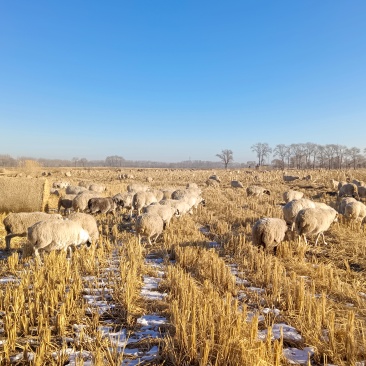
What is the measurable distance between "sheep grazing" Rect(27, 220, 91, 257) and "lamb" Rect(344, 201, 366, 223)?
414 inches

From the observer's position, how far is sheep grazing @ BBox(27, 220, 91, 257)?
616cm

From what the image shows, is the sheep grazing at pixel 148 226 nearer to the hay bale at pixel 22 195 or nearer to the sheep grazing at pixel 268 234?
the sheep grazing at pixel 268 234

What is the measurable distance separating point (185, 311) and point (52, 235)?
4305 millimetres

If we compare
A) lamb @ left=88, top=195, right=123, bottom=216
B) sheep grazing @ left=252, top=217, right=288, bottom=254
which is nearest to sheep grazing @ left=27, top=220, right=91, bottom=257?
sheep grazing @ left=252, top=217, right=288, bottom=254

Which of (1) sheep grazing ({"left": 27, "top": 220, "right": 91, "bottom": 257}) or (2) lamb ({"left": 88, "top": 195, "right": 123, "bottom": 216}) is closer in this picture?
(1) sheep grazing ({"left": 27, "top": 220, "right": 91, "bottom": 257})

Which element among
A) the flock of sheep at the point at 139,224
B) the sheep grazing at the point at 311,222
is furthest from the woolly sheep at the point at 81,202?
the sheep grazing at the point at 311,222

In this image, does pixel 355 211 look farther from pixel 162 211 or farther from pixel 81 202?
pixel 81 202

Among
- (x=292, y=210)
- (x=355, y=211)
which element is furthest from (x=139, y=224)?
(x=355, y=211)

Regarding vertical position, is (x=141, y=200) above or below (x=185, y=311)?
above

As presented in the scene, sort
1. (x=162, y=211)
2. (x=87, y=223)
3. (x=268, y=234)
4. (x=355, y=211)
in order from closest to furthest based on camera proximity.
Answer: (x=268, y=234), (x=87, y=223), (x=162, y=211), (x=355, y=211)

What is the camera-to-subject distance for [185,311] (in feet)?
11.1

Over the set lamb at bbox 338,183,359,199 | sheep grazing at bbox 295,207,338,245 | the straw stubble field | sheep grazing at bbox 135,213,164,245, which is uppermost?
lamb at bbox 338,183,359,199

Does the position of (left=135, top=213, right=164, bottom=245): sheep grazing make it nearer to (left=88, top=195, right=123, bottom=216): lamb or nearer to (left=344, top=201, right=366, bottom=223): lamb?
(left=88, top=195, right=123, bottom=216): lamb

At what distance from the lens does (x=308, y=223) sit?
25.6 feet
